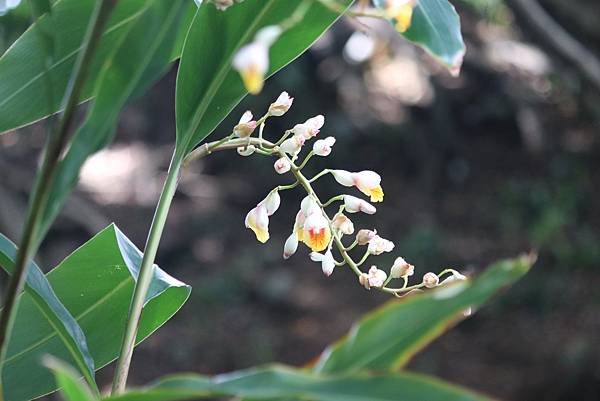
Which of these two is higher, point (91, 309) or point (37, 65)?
point (37, 65)

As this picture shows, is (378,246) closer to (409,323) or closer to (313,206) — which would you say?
(313,206)

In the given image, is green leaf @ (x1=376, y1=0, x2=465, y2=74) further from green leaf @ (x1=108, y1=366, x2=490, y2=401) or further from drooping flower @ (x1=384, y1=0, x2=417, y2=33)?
green leaf @ (x1=108, y1=366, x2=490, y2=401)

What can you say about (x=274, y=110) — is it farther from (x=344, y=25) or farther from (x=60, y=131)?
(x=344, y=25)

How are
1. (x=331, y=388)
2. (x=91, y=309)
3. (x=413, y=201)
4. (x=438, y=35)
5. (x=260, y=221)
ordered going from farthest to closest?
(x=413, y=201) < (x=91, y=309) < (x=260, y=221) < (x=438, y=35) < (x=331, y=388)

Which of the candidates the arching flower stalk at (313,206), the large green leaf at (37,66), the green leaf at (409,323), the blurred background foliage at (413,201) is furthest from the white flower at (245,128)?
the blurred background foliage at (413,201)

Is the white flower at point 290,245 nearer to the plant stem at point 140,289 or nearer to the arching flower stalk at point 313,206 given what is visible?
the arching flower stalk at point 313,206

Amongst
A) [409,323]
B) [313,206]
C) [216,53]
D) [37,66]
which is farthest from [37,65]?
[409,323]

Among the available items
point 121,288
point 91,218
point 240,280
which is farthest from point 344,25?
point 121,288
